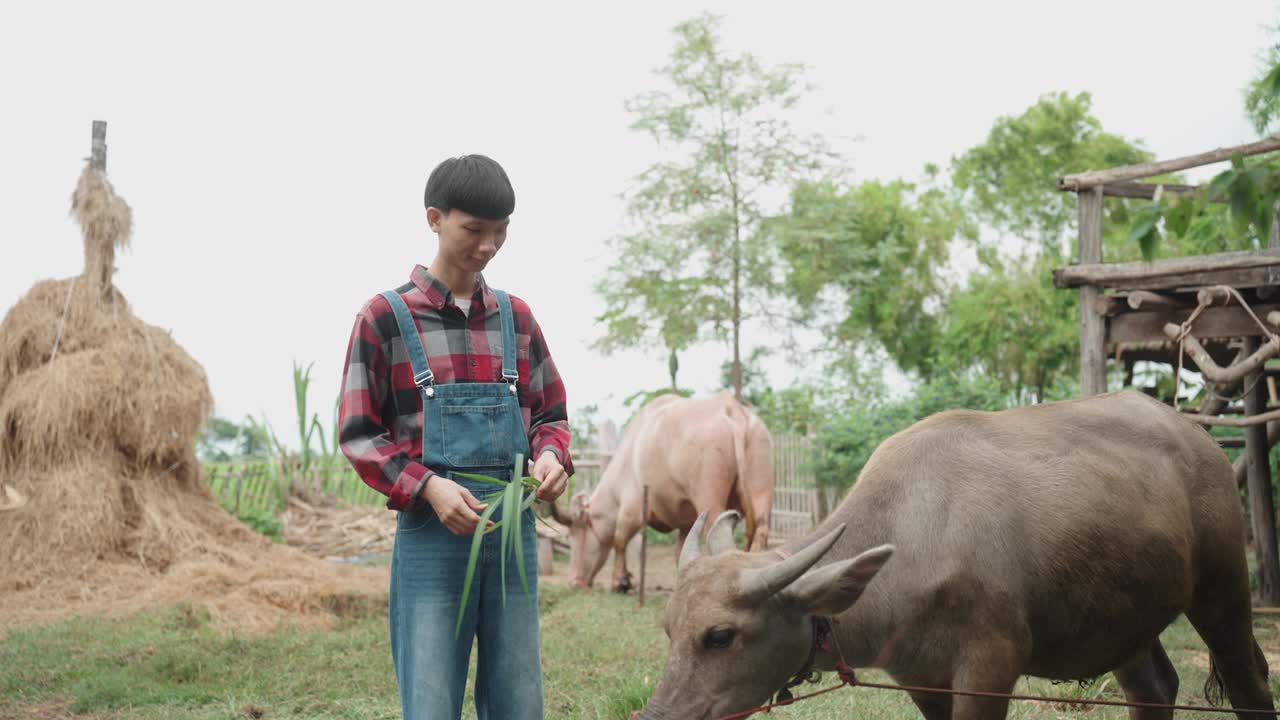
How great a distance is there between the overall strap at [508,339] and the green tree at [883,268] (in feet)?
75.7

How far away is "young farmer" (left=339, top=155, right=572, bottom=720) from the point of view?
9.22 feet

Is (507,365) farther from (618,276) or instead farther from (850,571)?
(618,276)

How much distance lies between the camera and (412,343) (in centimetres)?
288

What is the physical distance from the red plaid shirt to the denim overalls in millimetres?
44

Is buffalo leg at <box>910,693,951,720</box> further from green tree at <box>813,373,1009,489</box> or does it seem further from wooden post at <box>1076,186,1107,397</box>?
green tree at <box>813,373,1009,489</box>

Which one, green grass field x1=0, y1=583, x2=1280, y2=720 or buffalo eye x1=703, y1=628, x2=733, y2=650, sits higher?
buffalo eye x1=703, y1=628, x2=733, y2=650

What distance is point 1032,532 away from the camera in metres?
3.53

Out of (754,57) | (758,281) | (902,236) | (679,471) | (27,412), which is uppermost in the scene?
(754,57)

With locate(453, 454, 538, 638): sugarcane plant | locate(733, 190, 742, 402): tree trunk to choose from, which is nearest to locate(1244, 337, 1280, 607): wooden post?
locate(453, 454, 538, 638): sugarcane plant

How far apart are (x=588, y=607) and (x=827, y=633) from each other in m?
6.53

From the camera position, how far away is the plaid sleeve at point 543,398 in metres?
3.16

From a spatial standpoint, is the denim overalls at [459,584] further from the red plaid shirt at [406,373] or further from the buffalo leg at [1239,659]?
the buffalo leg at [1239,659]

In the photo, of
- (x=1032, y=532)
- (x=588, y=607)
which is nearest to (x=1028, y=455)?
(x=1032, y=532)

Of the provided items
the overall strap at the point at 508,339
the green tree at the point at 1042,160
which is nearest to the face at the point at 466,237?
the overall strap at the point at 508,339
